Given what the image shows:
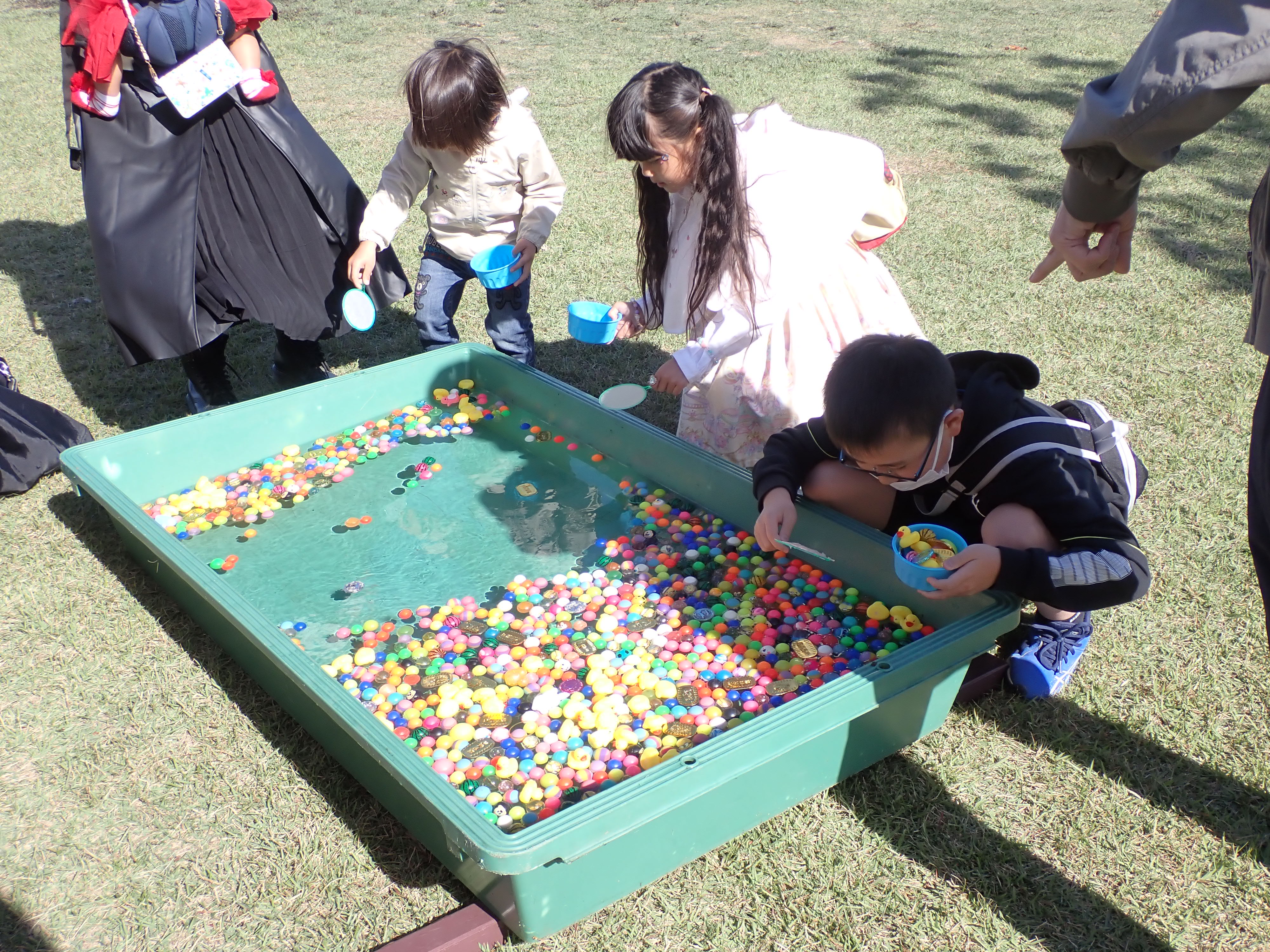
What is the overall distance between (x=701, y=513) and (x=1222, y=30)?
1597mm

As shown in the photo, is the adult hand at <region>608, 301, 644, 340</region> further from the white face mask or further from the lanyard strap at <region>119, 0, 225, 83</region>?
the lanyard strap at <region>119, 0, 225, 83</region>

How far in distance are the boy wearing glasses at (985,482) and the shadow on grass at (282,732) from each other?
0.84m

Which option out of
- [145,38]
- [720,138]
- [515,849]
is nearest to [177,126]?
[145,38]

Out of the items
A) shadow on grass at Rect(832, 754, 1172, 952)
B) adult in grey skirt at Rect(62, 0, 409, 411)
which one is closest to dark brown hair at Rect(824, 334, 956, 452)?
shadow on grass at Rect(832, 754, 1172, 952)

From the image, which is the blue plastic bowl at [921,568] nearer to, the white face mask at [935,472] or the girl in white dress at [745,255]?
the white face mask at [935,472]

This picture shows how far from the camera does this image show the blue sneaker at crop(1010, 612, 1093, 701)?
A: 1901mm

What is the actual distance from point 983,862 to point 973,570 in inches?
18.0

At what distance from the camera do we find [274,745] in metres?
1.90

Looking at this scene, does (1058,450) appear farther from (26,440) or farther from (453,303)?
(26,440)

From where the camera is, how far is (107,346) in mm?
3516

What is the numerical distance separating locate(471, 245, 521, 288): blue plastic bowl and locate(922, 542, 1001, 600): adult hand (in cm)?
151

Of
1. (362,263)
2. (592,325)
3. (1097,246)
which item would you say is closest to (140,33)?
(362,263)

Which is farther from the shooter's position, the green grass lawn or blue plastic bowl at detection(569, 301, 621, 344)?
blue plastic bowl at detection(569, 301, 621, 344)

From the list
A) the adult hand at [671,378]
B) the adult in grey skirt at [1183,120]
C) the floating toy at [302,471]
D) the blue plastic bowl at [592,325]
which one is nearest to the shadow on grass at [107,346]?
the floating toy at [302,471]
